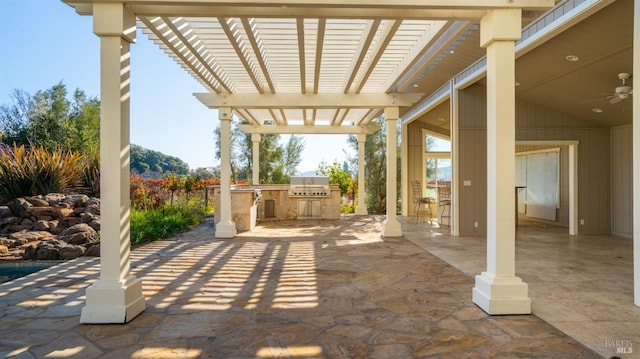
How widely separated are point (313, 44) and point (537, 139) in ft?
18.6

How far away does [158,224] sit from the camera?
23.9 ft

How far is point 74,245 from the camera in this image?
5637mm

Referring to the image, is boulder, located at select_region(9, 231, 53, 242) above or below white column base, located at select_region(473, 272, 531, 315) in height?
above

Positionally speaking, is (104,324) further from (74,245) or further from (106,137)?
(74,245)

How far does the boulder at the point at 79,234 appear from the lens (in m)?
5.74

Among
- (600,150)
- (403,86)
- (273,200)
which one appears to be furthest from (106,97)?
(600,150)

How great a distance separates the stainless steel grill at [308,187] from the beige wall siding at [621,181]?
6.80 m

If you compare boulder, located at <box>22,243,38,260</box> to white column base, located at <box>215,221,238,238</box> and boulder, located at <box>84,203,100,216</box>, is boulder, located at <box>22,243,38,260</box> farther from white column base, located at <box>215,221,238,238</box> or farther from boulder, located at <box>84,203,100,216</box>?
white column base, located at <box>215,221,238,238</box>

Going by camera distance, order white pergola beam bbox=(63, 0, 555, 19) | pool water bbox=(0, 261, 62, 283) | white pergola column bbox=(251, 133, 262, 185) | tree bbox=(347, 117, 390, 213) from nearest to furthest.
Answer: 1. white pergola beam bbox=(63, 0, 555, 19)
2. pool water bbox=(0, 261, 62, 283)
3. white pergola column bbox=(251, 133, 262, 185)
4. tree bbox=(347, 117, 390, 213)

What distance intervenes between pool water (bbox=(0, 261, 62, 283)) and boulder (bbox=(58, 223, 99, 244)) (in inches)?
29.0

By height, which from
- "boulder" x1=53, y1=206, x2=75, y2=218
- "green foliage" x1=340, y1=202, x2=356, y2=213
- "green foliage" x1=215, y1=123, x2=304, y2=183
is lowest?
"green foliage" x1=340, y1=202, x2=356, y2=213

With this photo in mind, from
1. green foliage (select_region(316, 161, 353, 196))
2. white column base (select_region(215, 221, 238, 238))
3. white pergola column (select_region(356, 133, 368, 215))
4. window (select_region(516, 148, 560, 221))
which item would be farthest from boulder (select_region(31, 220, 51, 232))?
window (select_region(516, 148, 560, 221))

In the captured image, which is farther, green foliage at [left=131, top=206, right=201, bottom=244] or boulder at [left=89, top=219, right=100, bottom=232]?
green foliage at [left=131, top=206, right=201, bottom=244]

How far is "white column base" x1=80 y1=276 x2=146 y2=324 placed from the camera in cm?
286
